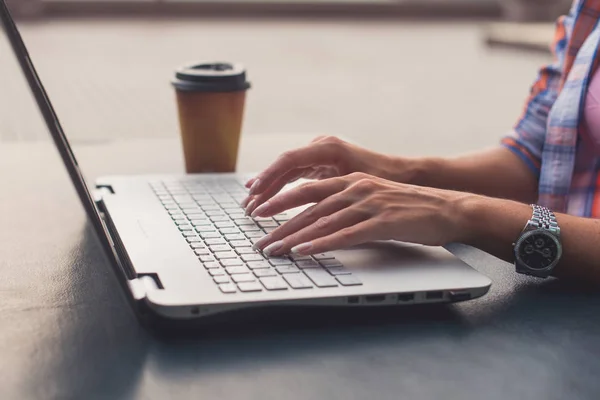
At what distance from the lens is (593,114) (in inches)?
37.4

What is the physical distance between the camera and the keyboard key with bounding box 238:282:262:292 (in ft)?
1.92

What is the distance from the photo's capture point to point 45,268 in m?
0.71

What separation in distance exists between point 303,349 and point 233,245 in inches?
6.5

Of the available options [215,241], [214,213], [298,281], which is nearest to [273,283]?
[298,281]

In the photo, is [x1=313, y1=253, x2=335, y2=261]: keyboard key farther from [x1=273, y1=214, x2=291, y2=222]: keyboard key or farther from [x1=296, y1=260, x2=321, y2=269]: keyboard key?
[x1=273, y1=214, x2=291, y2=222]: keyboard key

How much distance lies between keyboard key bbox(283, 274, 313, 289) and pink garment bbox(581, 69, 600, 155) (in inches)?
19.6

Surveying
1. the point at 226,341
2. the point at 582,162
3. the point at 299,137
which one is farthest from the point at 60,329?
the point at 299,137

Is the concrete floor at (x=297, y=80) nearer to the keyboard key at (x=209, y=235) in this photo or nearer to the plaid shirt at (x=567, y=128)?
the plaid shirt at (x=567, y=128)

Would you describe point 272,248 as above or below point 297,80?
above

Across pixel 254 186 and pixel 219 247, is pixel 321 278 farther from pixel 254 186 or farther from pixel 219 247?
pixel 254 186

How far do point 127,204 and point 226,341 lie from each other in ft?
1.07

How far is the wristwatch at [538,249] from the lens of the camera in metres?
0.71

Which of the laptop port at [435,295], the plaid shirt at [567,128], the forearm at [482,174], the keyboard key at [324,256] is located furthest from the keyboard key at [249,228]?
the plaid shirt at [567,128]

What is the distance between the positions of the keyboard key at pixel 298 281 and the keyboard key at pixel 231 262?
0.05 m
